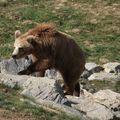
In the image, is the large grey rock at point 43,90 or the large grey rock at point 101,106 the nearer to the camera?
the large grey rock at point 43,90

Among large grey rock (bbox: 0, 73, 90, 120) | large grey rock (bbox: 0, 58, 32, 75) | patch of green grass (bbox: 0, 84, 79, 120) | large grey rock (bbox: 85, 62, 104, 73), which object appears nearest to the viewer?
patch of green grass (bbox: 0, 84, 79, 120)

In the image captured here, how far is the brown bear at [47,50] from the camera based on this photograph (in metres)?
12.8

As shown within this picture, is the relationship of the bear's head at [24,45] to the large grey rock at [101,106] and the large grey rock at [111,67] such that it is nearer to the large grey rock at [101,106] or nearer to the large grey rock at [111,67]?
the large grey rock at [101,106]

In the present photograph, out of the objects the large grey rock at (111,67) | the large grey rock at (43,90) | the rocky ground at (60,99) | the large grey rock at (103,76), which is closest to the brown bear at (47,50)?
the rocky ground at (60,99)

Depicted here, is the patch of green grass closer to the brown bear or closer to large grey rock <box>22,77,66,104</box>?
large grey rock <box>22,77,66,104</box>

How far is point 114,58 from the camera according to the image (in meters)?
18.0

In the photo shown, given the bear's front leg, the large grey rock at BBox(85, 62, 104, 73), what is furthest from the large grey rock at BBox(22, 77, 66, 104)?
the large grey rock at BBox(85, 62, 104, 73)

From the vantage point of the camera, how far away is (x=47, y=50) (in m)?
12.9

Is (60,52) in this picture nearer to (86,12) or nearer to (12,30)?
(12,30)

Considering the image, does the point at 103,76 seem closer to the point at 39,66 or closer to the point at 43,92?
the point at 39,66

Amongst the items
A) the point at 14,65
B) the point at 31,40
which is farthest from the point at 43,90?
the point at 14,65

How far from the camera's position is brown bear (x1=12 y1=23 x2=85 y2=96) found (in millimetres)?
12805

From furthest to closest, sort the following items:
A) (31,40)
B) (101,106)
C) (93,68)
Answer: (93,68) → (31,40) → (101,106)

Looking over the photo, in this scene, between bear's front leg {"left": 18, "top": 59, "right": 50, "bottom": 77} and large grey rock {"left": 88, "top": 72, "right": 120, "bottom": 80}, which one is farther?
large grey rock {"left": 88, "top": 72, "right": 120, "bottom": 80}
